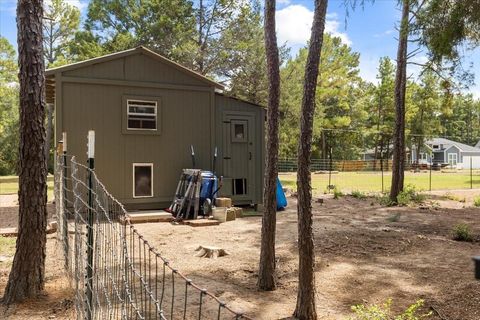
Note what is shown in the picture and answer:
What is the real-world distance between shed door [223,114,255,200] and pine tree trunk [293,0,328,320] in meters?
7.70

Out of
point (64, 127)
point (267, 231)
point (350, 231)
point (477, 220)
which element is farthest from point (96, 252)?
point (477, 220)

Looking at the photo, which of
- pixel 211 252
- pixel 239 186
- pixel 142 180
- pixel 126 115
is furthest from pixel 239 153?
pixel 211 252

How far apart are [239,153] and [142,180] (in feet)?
9.53

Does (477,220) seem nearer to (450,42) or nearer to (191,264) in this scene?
(450,42)

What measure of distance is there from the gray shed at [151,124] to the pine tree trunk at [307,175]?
7277 mm

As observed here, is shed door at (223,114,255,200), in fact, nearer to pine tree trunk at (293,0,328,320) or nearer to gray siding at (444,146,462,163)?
pine tree trunk at (293,0,328,320)

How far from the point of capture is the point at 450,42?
8.40m

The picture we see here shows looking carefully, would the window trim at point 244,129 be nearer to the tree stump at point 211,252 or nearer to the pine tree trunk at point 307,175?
the tree stump at point 211,252

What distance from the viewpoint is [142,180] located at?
11.4 m

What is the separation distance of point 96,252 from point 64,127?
7.19 metres

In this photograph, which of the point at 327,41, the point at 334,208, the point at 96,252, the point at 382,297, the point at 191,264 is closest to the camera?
the point at 96,252

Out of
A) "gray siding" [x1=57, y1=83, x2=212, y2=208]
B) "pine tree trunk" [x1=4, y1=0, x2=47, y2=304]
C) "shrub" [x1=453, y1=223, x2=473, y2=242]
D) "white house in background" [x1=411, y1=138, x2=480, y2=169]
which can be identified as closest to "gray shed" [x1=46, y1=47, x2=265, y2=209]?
"gray siding" [x1=57, y1=83, x2=212, y2=208]

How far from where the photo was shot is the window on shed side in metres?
11.3

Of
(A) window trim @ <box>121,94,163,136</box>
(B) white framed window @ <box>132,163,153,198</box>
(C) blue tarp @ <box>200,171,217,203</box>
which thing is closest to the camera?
(C) blue tarp @ <box>200,171,217,203</box>
